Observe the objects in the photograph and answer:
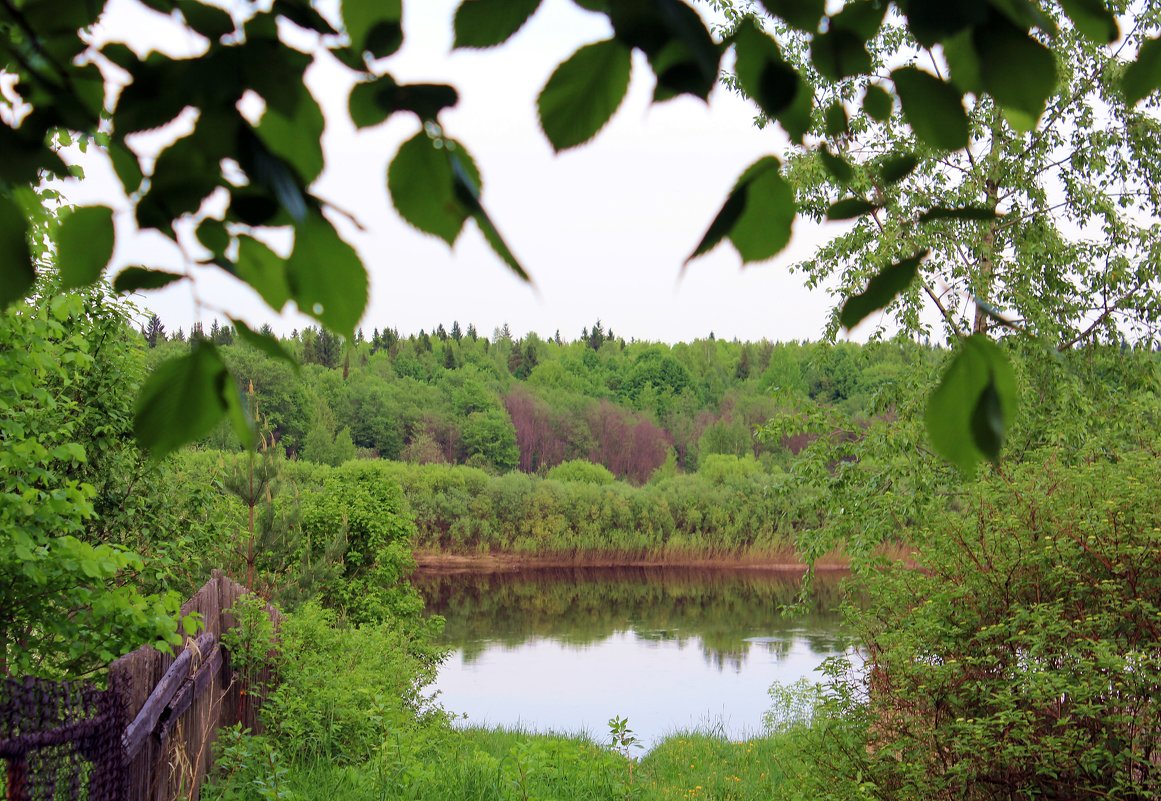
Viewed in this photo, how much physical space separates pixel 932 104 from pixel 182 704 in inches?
217

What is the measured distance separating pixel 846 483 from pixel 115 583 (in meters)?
6.89

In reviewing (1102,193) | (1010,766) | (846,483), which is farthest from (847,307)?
(1102,193)

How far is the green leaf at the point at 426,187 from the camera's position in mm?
778

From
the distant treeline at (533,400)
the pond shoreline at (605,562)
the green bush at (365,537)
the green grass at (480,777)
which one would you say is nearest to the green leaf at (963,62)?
the green grass at (480,777)

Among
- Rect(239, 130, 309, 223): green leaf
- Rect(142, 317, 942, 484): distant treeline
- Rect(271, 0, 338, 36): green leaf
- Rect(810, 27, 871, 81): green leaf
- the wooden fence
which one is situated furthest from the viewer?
Rect(142, 317, 942, 484): distant treeline

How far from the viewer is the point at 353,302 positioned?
0.76 meters

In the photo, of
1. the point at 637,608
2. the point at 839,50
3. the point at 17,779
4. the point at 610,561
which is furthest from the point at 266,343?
the point at 610,561

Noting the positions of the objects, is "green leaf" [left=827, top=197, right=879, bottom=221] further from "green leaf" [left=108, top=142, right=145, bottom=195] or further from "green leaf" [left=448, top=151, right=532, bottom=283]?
"green leaf" [left=108, top=142, right=145, bottom=195]

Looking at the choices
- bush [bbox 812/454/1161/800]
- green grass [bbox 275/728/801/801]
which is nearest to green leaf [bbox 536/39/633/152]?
bush [bbox 812/454/1161/800]

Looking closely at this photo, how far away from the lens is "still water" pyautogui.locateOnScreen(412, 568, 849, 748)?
54.7 ft

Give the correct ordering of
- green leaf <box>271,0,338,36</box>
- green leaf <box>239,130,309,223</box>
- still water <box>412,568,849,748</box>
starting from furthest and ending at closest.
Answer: still water <box>412,568,849,748</box>, green leaf <box>271,0,338,36</box>, green leaf <box>239,130,309,223</box>

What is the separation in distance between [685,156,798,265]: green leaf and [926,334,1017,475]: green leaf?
0.17 metres

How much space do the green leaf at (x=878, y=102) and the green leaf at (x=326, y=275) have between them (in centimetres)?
53

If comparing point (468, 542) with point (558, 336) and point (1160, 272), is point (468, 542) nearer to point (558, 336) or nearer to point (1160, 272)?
point (1160, 272)
